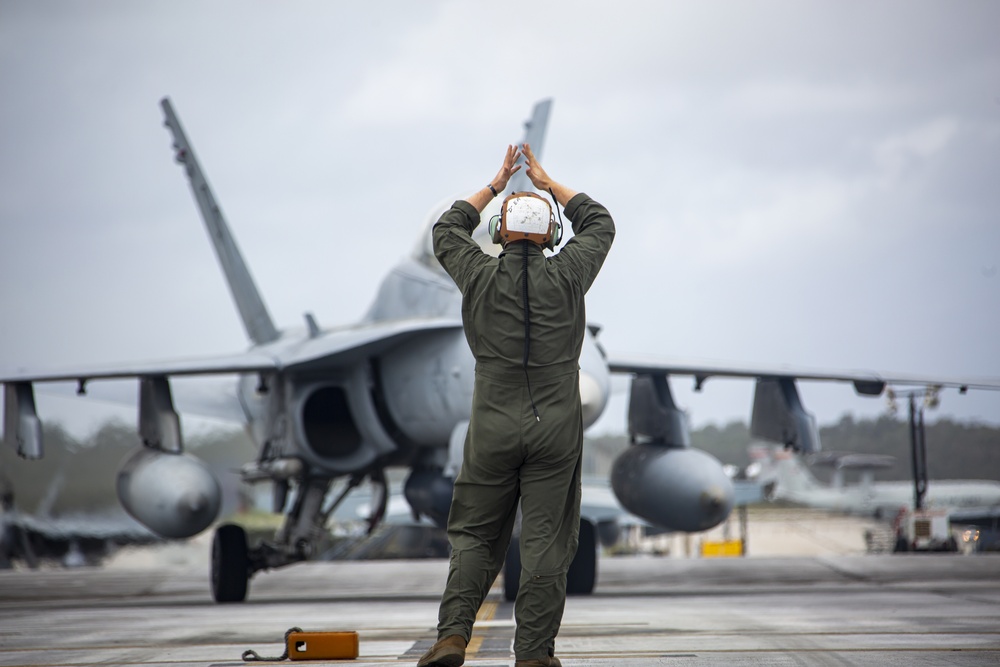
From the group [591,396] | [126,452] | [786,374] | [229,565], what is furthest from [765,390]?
[126,452]

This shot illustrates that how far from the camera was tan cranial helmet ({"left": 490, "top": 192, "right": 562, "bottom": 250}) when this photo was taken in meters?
4.00

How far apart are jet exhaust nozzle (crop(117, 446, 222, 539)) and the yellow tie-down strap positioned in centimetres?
621

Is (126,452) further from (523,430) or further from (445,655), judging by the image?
(445,655)

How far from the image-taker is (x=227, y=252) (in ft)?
42.8

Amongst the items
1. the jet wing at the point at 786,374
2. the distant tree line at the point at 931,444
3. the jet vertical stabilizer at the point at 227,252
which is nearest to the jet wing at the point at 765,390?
the jet wing at the point at 786,374

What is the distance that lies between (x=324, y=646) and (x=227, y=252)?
905 centimetres

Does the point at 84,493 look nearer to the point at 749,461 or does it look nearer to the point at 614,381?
the point at 614,381

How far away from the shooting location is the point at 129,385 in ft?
43.2

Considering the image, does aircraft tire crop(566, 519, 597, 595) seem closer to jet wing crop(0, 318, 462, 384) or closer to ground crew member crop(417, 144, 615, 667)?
jet wing crop(0, 318, 462, 384)

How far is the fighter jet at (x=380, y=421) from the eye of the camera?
33.3 feet

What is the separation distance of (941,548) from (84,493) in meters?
16.2

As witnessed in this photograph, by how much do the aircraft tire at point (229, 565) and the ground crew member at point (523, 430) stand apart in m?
7.72

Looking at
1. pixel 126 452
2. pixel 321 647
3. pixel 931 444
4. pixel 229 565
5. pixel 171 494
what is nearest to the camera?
pixel 321 647

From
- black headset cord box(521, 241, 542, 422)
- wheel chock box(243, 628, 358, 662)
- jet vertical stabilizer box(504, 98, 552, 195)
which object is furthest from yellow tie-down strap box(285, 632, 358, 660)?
jet vertical stabilizer box(504, 98, 552, 195)
